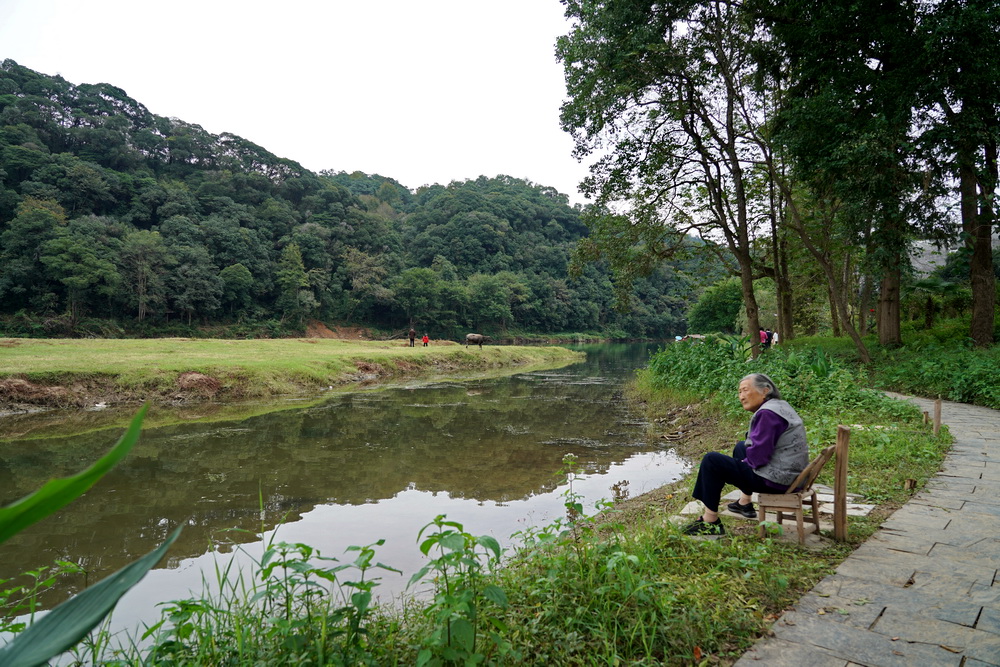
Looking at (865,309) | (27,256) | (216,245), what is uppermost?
(216,245)

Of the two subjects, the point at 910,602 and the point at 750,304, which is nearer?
the point at 910,602

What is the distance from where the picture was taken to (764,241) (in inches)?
711

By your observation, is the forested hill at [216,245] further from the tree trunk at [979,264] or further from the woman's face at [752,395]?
the woman's face at [752,395]

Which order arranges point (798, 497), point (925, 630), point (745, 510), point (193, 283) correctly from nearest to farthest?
point (925, 630)
point (798, 497)
point (745, 510)
point (193, 283)

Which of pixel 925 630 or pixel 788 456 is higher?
pixel 788 456

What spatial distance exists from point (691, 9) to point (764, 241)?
778 centimetres

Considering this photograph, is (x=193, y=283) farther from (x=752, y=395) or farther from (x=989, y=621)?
(x=989, y=621)

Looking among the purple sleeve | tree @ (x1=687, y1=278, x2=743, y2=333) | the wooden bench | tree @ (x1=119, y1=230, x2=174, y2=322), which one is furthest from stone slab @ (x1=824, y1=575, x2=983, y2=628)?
tree @ (x1=119, y1=230, x2=174, y2=322)

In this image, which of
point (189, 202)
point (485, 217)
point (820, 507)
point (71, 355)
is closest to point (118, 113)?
point (189, 202)

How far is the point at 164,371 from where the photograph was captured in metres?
15.1

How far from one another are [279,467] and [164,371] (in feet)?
29.2

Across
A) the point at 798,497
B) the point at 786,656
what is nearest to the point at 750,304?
the point at 798,497

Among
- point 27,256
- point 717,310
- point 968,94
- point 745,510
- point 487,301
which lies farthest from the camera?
point 487,301

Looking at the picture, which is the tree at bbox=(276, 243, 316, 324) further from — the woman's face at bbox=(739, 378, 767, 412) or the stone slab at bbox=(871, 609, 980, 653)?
the stone slab at bbox=(871, 609, 980, 653)
